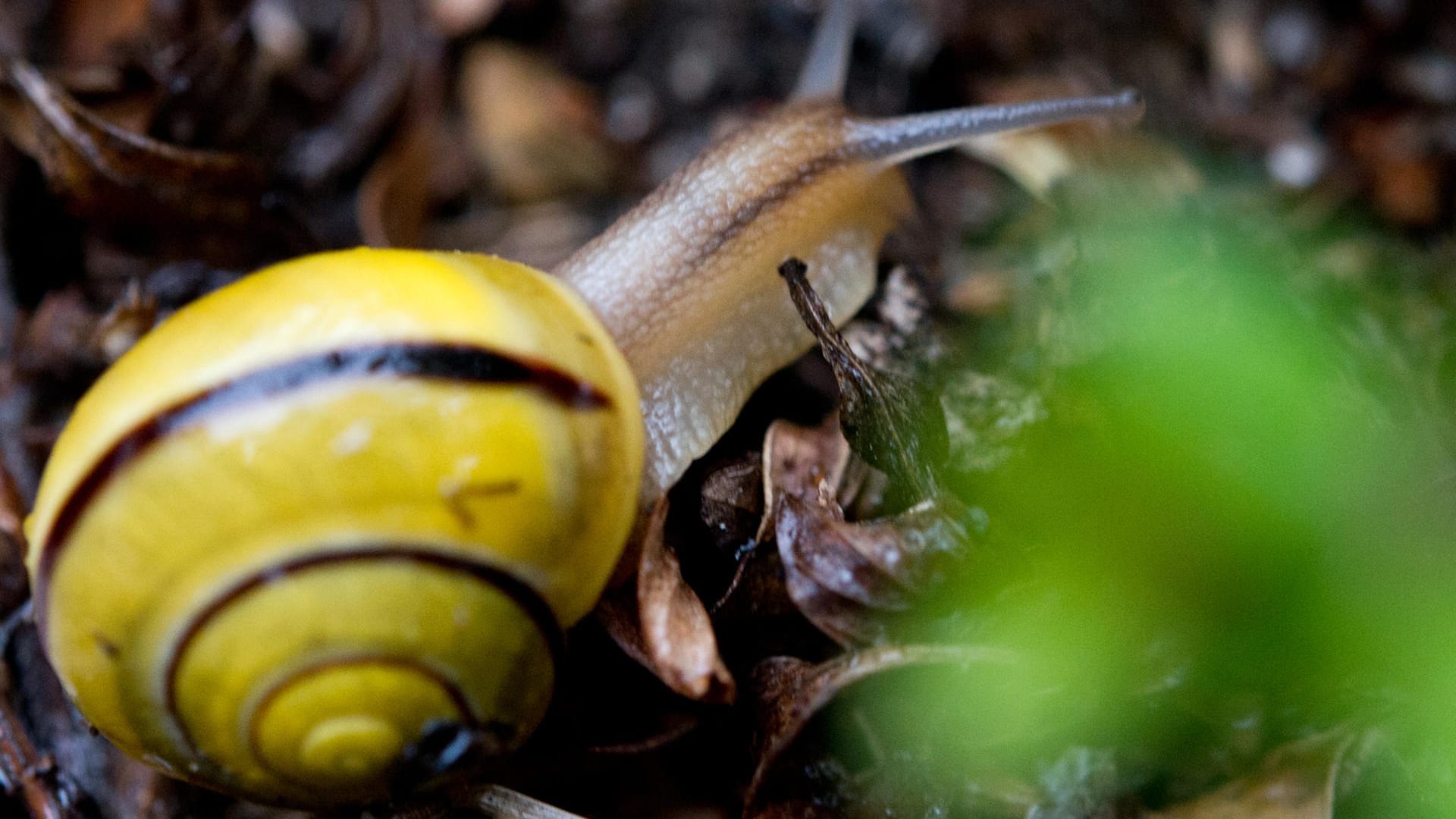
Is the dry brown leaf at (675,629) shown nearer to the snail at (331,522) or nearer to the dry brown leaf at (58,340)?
the snail at (331,522)

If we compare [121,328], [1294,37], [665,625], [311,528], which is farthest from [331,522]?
[1294,37]

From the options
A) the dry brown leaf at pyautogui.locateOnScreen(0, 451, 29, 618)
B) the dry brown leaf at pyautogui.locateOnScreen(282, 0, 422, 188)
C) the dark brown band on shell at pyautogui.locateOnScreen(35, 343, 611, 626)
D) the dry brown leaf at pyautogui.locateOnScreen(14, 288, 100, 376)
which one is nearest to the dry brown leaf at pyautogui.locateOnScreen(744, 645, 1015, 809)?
the dark brown band on shell at pyautogui.locateOnScreen(35, 343, 611, 626)

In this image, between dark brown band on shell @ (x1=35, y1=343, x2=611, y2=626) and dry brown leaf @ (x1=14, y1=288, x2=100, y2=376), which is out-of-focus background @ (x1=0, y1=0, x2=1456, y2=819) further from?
dark brown band on shell @ (x1=35, y1=343, x2=611, y2=626)

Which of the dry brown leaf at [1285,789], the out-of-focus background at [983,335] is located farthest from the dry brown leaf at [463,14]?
the dry brown leaf at [1285,789]

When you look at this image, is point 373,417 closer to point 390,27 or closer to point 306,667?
point 306,667

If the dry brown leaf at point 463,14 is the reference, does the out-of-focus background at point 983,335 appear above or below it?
below

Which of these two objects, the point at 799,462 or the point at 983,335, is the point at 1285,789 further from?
the point at 983,335
